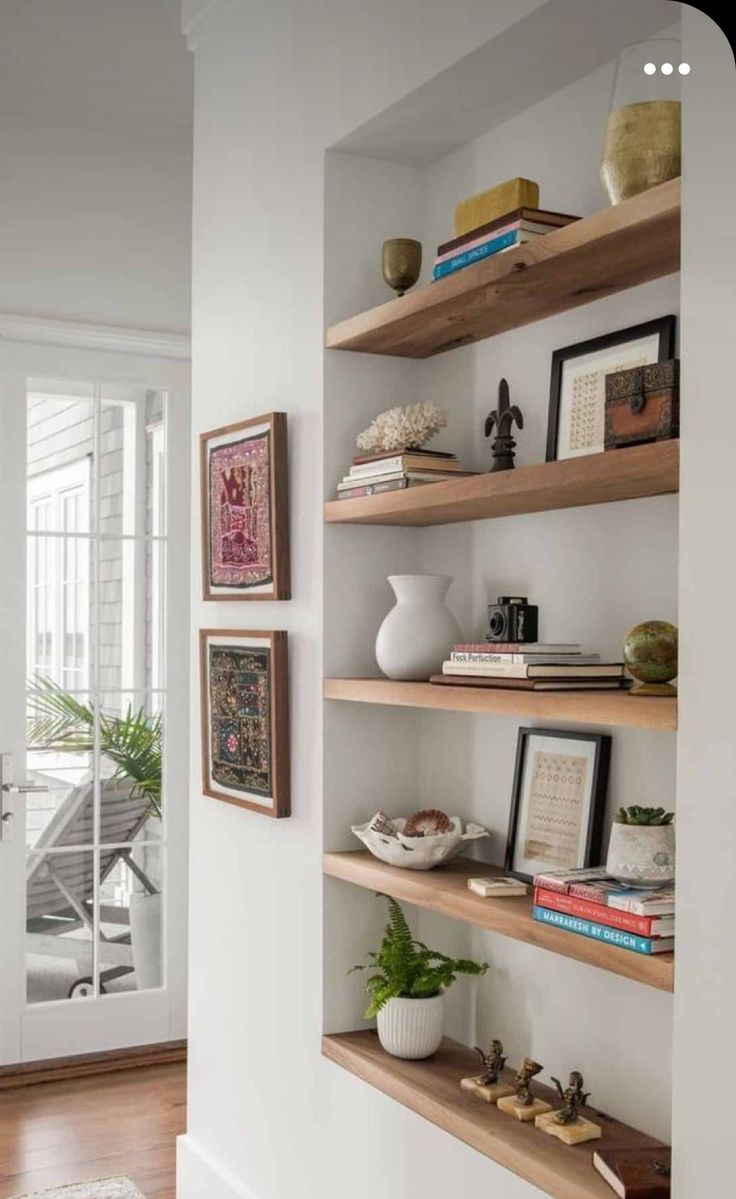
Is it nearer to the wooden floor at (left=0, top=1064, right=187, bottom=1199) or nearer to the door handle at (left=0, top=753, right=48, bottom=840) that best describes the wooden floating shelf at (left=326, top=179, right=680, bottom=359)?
the door handle at (left=0, top=753, right=48, bottom=840)

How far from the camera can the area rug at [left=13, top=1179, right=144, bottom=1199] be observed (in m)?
3.28

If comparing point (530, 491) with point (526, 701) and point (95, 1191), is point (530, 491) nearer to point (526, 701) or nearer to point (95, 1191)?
point (526, 701)

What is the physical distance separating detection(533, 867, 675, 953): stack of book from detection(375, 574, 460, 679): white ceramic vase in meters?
0.58

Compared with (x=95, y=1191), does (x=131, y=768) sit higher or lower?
higher

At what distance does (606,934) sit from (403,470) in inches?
39.0

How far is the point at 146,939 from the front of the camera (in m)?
4.45

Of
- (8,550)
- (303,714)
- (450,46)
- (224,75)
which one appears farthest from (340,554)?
(8,550)

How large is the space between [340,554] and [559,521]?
53 cm

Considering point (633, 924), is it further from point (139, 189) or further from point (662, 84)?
point (139, 189)

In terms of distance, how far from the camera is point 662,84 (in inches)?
77.2

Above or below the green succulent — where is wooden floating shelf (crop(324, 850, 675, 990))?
below

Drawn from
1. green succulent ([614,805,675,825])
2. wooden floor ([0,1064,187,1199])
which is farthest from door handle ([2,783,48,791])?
green succulent ([614,805,675,825])

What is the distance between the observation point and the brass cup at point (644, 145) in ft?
6.39

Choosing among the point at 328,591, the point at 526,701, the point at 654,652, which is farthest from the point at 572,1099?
the point at 328,591
